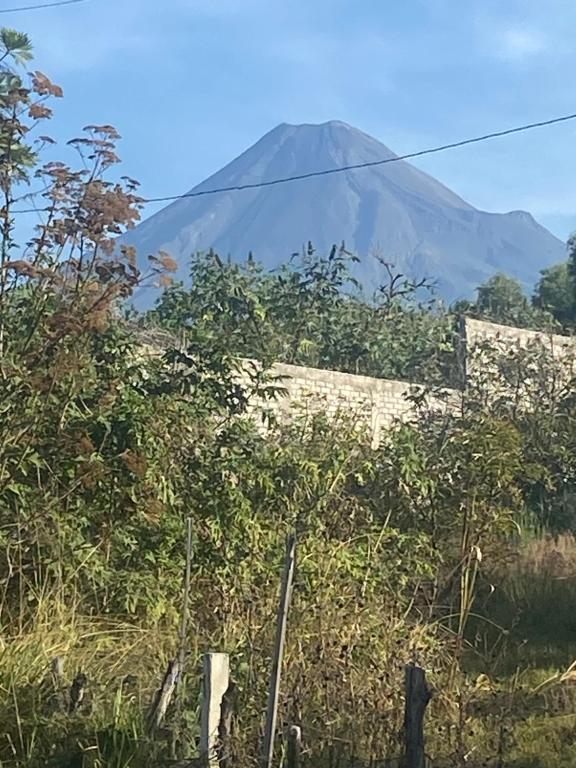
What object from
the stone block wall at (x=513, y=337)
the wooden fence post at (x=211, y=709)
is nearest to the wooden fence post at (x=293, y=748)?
the wooden fence post at (x=211, y=709)

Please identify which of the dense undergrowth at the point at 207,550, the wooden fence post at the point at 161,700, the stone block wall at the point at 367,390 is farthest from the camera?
the stone block wall at the point at 367,390

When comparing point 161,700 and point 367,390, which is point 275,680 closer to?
point 161,700

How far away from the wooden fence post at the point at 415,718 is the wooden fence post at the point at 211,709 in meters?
0.65

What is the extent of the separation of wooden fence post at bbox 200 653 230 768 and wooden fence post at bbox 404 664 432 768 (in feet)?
2.12

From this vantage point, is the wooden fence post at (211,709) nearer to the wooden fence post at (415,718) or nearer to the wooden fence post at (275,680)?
the wooden fence post at (275,680)

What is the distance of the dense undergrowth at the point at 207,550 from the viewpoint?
4367 mm

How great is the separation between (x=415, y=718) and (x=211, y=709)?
0.70m

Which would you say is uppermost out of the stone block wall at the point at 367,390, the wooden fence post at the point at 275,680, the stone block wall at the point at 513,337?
the stone block wall at the point at 513,337

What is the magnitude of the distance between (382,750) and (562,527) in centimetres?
612

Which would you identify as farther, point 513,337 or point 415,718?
point 513,337

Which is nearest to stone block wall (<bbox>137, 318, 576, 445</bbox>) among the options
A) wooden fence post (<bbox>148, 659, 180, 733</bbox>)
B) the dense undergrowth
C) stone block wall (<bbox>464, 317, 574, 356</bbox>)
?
stone block wall (<bbox>464, 317, 574, 356</bbox>)

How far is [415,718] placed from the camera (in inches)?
139

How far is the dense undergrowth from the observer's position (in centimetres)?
437

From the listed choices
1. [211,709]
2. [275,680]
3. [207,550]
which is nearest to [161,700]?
[211,709]
